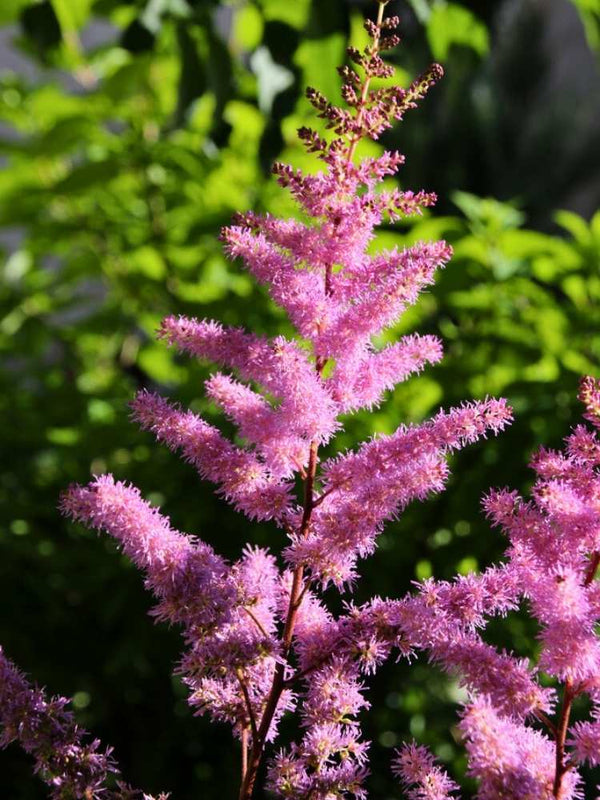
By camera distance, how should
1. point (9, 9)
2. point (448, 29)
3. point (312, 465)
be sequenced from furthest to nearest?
point (9, 9) → point (448, 29) → point (312, 465)

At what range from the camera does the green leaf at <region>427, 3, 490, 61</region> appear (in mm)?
1110

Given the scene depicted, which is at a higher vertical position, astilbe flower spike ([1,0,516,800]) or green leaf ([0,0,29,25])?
green leaf ([0,0,29,25])

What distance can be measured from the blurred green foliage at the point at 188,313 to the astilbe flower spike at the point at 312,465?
0.49 m

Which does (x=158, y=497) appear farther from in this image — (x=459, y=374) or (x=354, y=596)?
(x=459, y=374)

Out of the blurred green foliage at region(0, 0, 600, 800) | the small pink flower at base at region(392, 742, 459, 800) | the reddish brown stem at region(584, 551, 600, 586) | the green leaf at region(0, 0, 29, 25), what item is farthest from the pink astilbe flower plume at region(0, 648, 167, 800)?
the green leaf at region(0, 0, 29, 25)

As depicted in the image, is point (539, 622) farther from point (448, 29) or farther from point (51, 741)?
point (448, 29)

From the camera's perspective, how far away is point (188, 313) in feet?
4.38

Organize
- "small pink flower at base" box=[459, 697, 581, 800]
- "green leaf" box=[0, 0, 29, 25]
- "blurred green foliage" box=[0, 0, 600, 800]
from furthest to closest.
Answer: "green leaf" box=[0, 0, 29, 25]
"blurred green foliage" box=[0, 0, 600, 800]
"small pink flower at base" box=[459, 697, 581, 800]

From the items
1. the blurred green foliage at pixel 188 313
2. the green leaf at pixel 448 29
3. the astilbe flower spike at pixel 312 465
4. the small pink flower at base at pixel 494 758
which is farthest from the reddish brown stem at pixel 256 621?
the green leaf at pixel 448 29

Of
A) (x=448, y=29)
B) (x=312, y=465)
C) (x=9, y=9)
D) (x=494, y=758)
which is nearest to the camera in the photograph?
(x=494, y=758)

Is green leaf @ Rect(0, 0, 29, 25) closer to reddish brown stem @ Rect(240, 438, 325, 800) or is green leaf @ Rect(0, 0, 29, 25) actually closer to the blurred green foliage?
the blurred green foliage

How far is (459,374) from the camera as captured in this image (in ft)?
4.07

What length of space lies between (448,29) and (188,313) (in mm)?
473

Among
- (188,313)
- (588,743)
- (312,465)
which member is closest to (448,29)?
(188,313)
